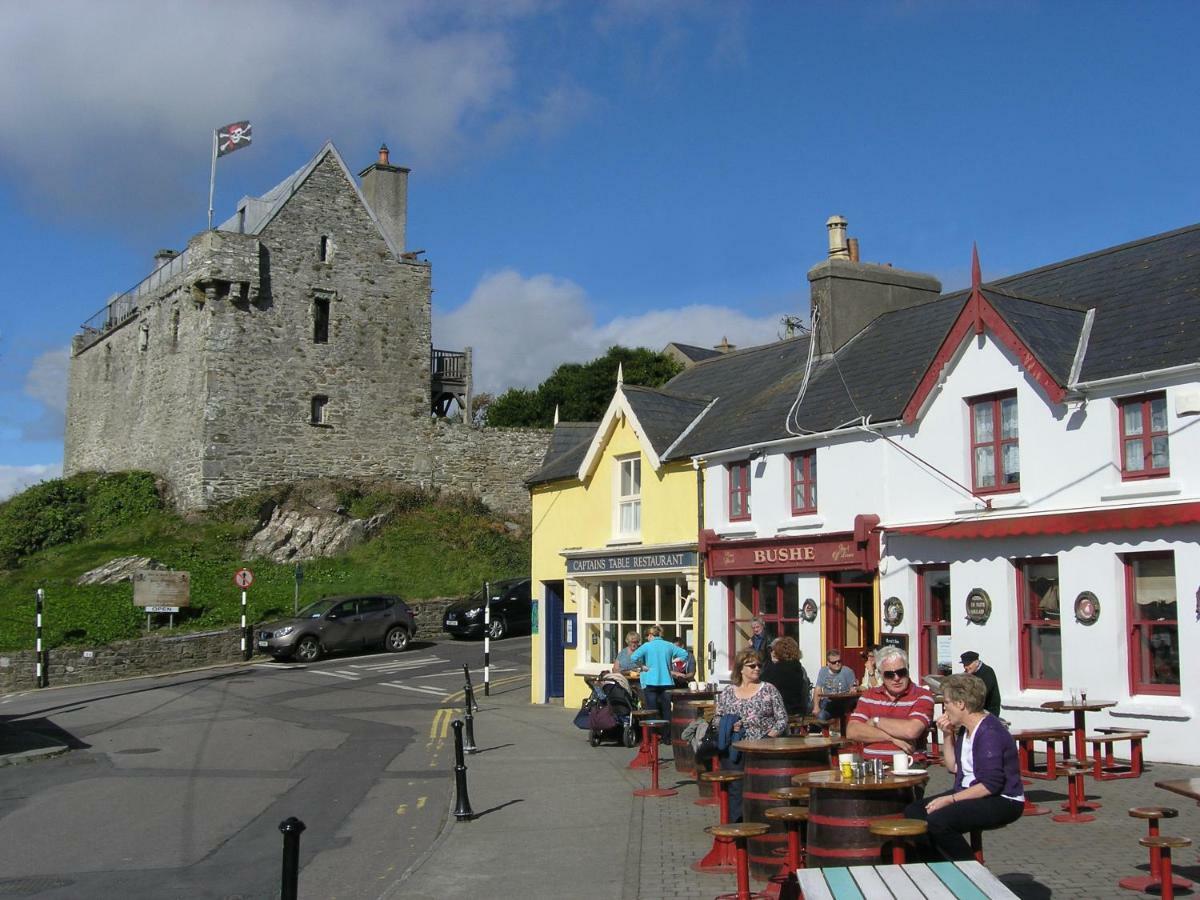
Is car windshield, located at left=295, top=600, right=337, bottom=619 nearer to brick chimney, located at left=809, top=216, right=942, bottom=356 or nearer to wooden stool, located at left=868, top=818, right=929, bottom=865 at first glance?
brick chimney, located at left=809, top=216, right=942, bottom=356

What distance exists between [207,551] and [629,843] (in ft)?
113

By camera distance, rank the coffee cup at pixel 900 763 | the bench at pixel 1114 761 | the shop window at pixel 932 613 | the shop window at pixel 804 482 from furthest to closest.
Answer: the shop window at pixel 804 482, the shop window at pixel 932 613, the bench at pixel 1114 761, the coffee cup at pixel 900 763

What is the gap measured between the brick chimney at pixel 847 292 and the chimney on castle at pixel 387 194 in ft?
102

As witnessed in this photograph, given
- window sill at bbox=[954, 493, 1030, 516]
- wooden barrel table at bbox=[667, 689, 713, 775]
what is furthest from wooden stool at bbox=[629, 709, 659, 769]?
window sill at bbox=[954, 493, 1030, 516]

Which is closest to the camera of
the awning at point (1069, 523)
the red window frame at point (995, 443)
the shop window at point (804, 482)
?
the awning at point (1069, 523)

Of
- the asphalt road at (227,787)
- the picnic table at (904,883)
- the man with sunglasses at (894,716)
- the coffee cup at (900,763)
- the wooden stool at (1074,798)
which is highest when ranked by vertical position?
the man with sunglasses at (894,716)

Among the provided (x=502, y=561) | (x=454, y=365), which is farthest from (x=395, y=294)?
(x=502, y=561)

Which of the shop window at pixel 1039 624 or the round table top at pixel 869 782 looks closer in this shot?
the round table top at pixel 869 782

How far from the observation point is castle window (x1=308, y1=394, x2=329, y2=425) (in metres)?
49.4

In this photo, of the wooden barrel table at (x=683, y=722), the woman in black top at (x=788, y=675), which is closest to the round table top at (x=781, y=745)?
the woman in black top at (x=788, y=675)

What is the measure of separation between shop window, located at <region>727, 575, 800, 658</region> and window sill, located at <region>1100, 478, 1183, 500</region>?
583 cm

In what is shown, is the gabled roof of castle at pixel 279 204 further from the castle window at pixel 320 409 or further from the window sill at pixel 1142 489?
the window sill at pixel 1142 489

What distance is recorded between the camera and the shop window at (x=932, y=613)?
18031mm

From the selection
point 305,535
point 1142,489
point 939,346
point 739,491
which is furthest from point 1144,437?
point 305,535
